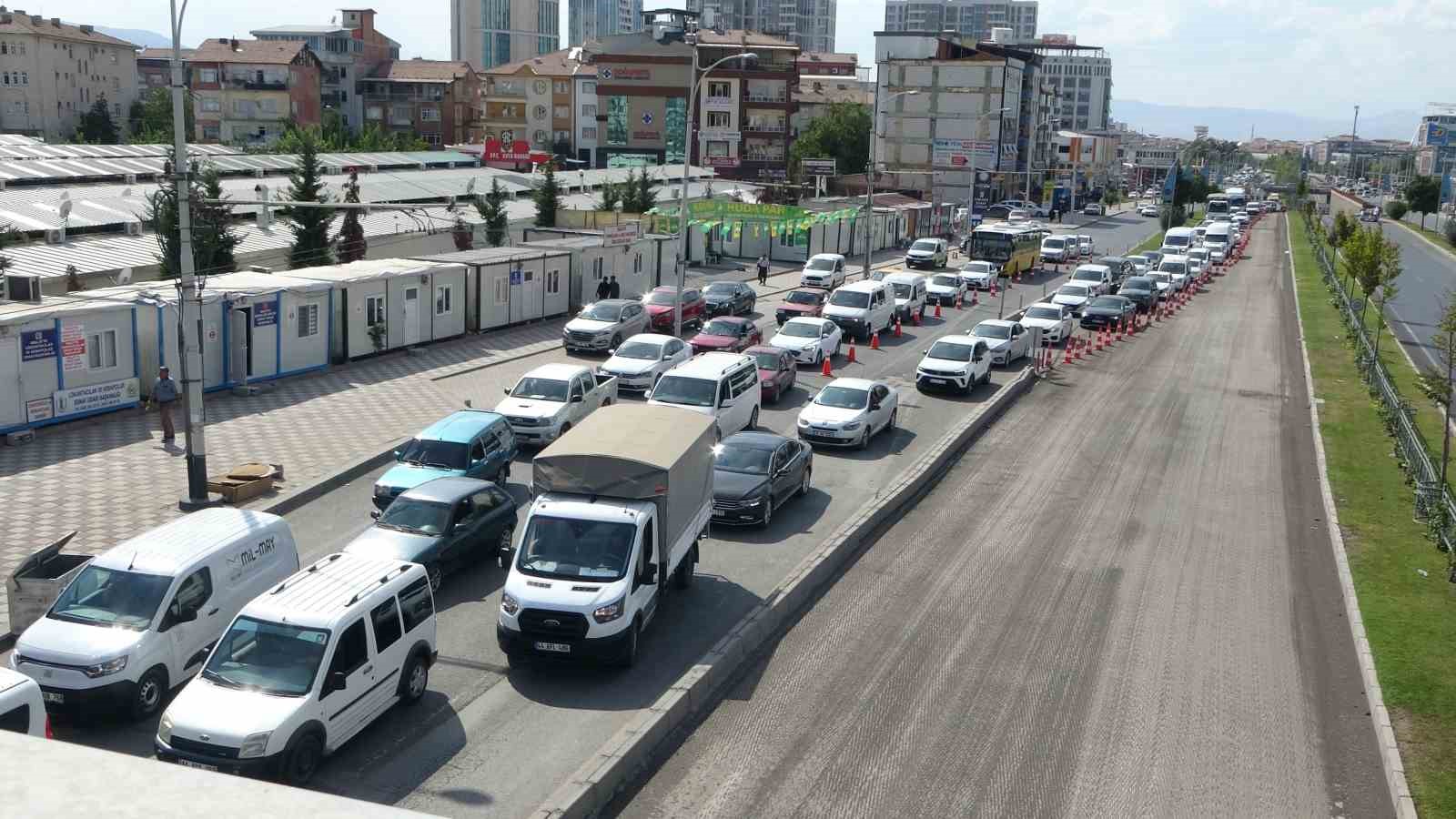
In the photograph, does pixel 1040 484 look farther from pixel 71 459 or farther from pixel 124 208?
pixel 124 208

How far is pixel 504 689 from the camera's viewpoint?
583 inches

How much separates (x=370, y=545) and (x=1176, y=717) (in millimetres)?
10772

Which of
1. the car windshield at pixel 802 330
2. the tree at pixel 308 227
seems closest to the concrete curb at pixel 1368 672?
the car windshield at pixel 802 330

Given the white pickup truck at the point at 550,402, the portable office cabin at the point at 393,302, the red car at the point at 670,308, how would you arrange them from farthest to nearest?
the red car at the point at 670,308 < the portable office cabin at the point at 393,302 < the white pickup truck at the point at 550,402

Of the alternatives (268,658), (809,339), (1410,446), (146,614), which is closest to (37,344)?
(146,614)

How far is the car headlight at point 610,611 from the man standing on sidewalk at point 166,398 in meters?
14.0

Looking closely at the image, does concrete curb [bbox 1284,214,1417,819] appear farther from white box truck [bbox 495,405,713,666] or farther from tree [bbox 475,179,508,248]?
tree [bbox 475,179,508,248]

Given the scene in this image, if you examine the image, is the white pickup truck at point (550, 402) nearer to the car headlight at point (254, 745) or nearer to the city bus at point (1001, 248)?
the car headlight at point (254, 745)

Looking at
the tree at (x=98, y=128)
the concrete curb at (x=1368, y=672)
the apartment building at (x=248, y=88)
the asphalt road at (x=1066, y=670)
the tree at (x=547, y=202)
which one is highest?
the apartment building at (x=248, y=88)

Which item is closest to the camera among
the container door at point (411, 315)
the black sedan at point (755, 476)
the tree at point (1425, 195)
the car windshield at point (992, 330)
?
the black sedan at point (755, 476)

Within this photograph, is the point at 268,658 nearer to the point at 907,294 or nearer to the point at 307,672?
the point at 307,672

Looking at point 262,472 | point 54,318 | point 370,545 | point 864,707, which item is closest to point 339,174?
point 54,318

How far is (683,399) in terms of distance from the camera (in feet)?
88.2

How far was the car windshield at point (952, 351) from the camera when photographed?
Answer: 1379 inches
